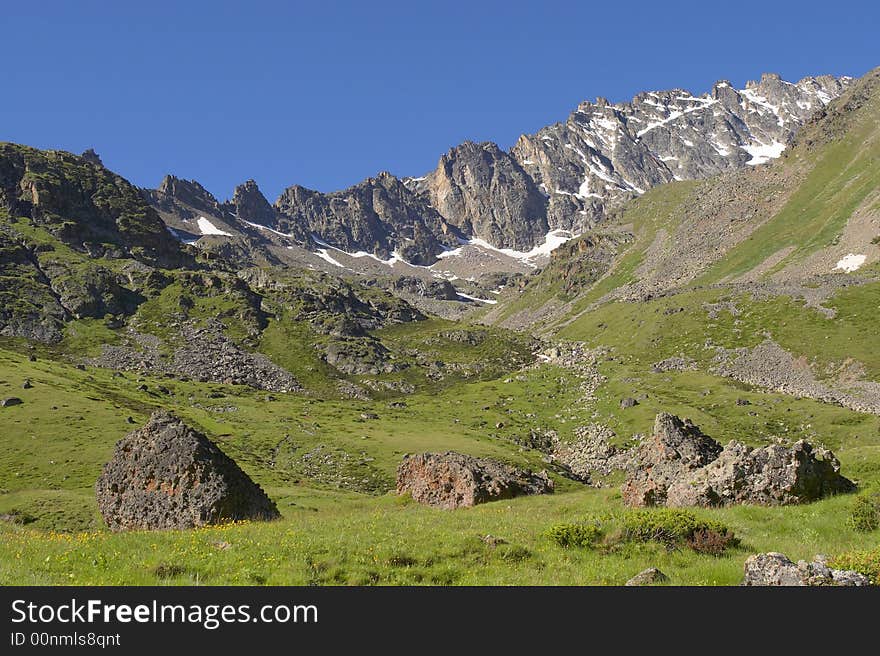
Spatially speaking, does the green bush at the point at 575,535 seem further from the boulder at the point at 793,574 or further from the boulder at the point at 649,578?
the boulder at the point at 793,574

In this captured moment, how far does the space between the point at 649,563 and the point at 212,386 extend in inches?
6566

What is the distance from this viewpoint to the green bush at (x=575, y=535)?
1961 cm

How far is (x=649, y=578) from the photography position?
14.9 metres

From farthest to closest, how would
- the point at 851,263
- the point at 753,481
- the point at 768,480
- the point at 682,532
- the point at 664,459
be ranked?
the point at 851,263 < the point at 664,459 < the point at 753,481 < the point at 768,480 < the point at 682,532

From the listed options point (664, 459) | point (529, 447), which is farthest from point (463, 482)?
point (529, 447)

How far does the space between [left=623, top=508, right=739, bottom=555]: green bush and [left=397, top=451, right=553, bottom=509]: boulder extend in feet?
62.5

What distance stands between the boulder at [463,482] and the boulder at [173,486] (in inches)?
455

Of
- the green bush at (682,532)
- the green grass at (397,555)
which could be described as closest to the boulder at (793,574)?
the green grass at (397,555)

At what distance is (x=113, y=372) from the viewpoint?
6624 inches

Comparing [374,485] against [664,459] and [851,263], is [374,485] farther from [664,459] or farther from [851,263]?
[851,263]

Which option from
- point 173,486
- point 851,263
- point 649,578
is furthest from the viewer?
point 851,263

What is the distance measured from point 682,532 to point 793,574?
21.7 ft
